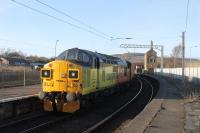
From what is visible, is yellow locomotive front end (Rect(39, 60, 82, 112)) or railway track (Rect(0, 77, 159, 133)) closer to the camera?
railway track (Rect(0, 77, 159, 133))

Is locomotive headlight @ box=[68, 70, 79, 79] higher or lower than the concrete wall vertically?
higher

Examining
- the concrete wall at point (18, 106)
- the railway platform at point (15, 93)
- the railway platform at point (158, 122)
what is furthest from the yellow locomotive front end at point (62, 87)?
the railway platform at point (15, 93)

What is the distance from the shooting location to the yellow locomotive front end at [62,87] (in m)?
17.9

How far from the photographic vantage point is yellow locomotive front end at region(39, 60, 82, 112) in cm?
1786

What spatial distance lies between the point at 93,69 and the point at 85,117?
332 cm

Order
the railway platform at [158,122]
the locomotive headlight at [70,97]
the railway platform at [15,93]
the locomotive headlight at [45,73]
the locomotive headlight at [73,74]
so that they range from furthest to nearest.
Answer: the railway platform at [15,93], the locomotive headlight at [45,73], the locomotive headlight at [73,74], the locomotive headlight at [70,97], the railway platform at [158,122]

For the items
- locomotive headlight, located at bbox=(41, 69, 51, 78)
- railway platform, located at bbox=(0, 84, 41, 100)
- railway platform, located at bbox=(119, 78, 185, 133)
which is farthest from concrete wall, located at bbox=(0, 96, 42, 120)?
railway platform, located at bbox=(119, 78, 185, 133)

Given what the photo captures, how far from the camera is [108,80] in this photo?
26328mm

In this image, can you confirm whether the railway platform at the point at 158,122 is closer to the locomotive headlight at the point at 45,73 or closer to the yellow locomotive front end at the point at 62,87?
the yellow locomotive front end at the point at 62,87

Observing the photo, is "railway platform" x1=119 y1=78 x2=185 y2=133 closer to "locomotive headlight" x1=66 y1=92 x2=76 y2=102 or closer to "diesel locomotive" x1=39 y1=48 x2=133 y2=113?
"locomotive headlight" x1=66 y1=92 x2=76 y2=102

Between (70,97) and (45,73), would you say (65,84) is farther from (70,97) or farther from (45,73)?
(45,73)

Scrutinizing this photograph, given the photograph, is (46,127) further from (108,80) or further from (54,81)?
(108,80)

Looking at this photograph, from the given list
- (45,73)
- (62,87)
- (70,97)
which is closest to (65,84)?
(62,87)

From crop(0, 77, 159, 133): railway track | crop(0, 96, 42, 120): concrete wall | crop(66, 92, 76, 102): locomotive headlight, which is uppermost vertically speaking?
crop(66, 92, 76, 102): locomotive headlight
